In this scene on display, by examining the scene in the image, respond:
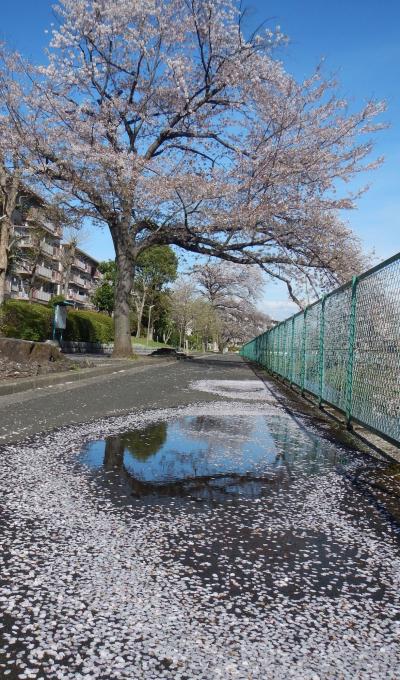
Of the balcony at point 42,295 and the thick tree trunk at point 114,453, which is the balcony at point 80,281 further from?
the thick tree trunk at point 114,453

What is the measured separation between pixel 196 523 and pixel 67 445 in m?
2.16

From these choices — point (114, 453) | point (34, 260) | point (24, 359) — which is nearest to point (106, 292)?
point (34, 260)

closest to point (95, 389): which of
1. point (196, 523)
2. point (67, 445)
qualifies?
point (67, 445)

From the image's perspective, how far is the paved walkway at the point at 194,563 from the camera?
1586 millimetres

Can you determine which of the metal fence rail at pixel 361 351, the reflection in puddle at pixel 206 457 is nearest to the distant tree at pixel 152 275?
the metal fence rail at pixel 361 351

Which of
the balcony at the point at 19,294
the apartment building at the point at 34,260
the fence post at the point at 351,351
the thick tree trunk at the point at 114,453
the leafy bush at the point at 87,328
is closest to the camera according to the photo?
the thick tree trunk at the point at 114,453

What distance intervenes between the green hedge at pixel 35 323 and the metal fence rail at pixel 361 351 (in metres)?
10.7

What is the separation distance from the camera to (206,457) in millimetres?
4387

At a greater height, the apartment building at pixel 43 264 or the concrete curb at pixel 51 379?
the apartment building at pixel 43 264

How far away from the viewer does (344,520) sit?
116 inches

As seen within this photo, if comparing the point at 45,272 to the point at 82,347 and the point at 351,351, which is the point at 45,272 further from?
the point at 351,351

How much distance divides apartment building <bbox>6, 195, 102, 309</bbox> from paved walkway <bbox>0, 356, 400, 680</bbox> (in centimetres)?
1887

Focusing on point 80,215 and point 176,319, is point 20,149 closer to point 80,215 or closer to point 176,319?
point 80,215

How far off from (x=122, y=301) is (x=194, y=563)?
18900 mm
